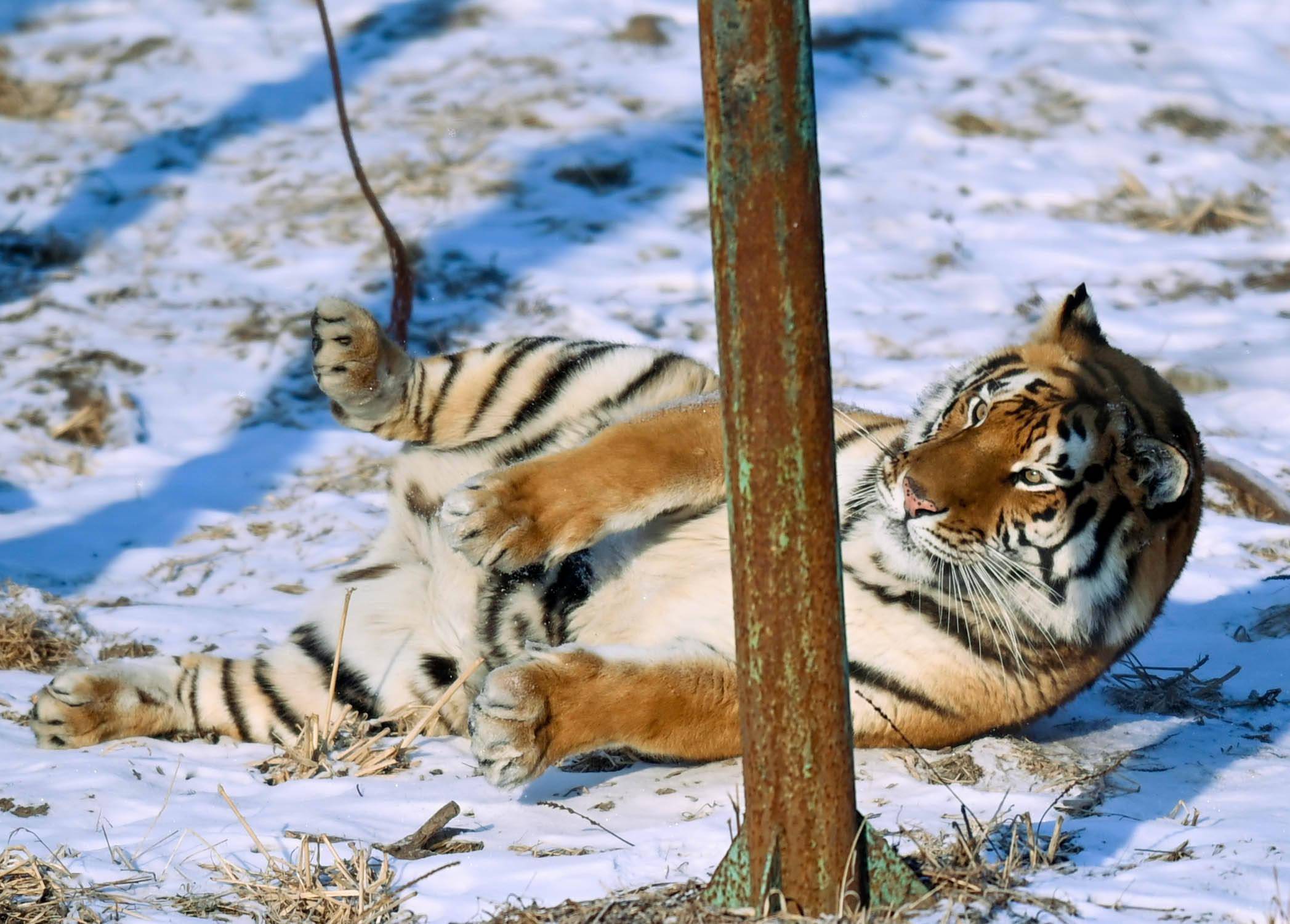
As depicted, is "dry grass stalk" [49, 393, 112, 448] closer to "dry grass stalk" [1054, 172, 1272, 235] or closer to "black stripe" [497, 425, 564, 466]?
"black stripe" [497, 425, 564, 466]

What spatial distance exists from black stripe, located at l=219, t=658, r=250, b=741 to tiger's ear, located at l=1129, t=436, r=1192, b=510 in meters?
1.85

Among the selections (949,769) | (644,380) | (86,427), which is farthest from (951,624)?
(86,427)

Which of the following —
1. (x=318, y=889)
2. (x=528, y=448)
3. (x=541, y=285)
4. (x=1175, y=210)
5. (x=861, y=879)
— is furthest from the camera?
(x=1175, y=210)

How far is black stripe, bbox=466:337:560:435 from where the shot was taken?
317cm

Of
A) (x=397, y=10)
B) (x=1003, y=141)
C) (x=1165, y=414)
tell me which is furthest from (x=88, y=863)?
(x=397, y=10)

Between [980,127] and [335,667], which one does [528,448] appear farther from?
[980,127]

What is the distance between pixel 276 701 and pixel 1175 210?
480 cm

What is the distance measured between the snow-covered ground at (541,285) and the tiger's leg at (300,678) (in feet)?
0.35

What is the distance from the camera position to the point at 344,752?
8.87ft

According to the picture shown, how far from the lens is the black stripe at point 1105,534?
8.14ft

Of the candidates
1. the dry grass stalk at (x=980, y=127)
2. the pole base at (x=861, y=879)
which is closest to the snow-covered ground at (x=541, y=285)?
the dry grass stalk at (x=980, y=127)

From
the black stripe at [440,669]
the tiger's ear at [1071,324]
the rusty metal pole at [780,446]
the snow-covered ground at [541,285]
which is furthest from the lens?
the black stripe at [440,669]

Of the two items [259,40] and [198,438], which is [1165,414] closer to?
[198,438]

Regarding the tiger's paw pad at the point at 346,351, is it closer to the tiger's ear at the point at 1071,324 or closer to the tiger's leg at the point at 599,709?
the tiger's leg at the point at 599,709
